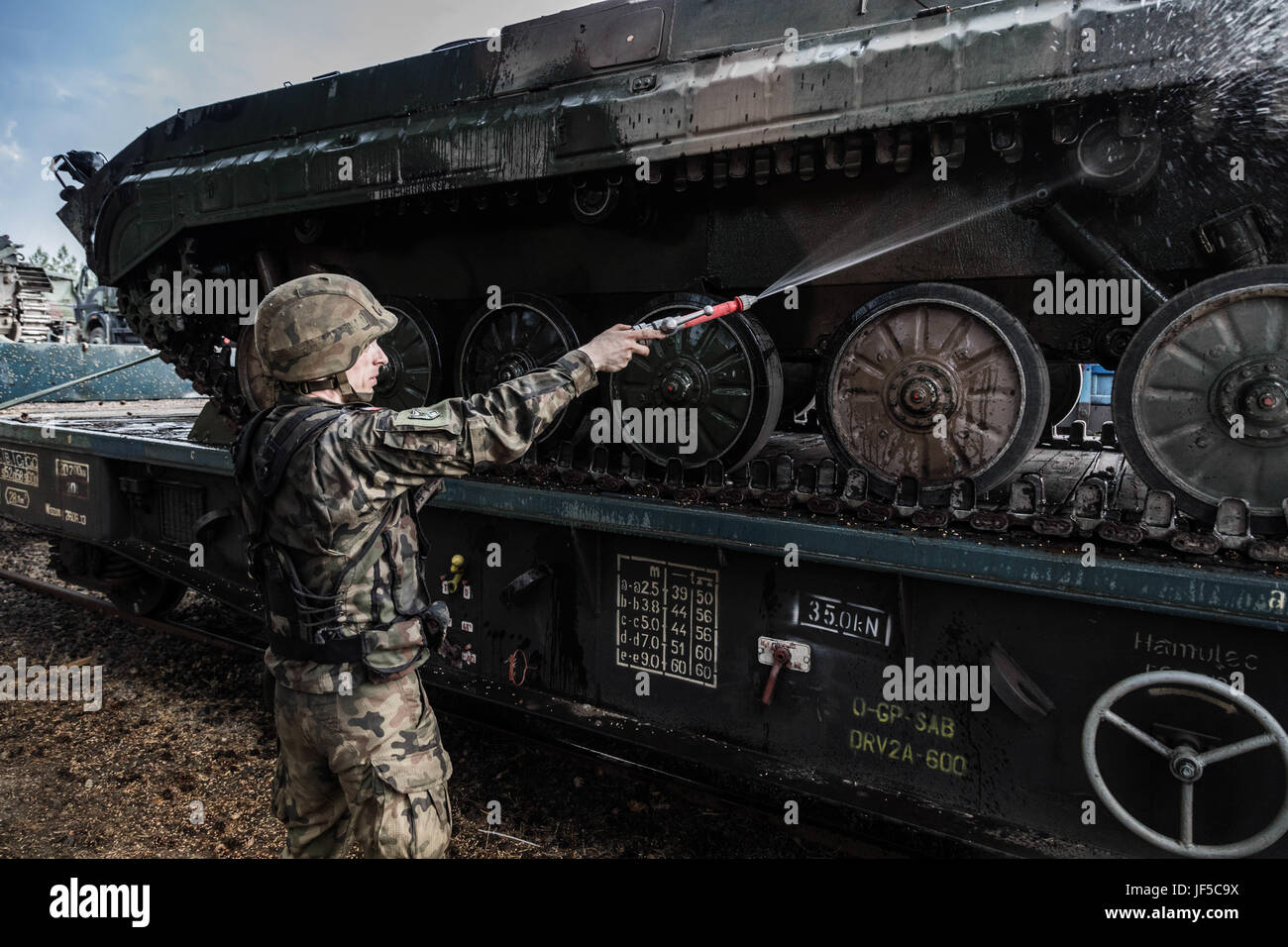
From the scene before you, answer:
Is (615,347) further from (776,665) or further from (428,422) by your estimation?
(776,665)

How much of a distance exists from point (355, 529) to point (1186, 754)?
8.11 ft

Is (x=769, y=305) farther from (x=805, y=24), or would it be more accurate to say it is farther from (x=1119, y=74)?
(x=1119, y=74)

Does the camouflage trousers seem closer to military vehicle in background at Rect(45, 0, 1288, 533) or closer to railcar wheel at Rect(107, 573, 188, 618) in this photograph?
military vehicle in background at Rect(45, 0, 1288, 533)

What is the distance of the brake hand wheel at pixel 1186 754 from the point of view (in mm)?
2439

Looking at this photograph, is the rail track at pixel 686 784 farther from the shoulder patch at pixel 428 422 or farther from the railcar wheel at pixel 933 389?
the railcar wheel at pixel 933 389

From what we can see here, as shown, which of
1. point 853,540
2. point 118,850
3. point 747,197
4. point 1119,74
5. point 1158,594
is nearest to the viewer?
point 1158,594

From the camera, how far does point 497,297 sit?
186 inches

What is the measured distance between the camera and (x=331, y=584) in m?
2.60

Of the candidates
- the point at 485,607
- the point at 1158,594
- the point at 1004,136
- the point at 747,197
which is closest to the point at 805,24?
the point at 747,197

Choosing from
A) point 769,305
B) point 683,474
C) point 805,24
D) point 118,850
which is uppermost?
point 805,24

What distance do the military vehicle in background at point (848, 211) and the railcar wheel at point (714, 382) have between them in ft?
0.05

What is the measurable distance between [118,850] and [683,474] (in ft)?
9.51

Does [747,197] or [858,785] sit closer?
[858,785]

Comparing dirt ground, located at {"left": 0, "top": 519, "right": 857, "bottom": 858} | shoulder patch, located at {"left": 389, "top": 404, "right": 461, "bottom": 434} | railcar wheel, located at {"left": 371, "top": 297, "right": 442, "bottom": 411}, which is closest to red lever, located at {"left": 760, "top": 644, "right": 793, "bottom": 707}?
dirt ground, located at {"left": 0, "top": 519, "right": 857, "bottom": 858}
